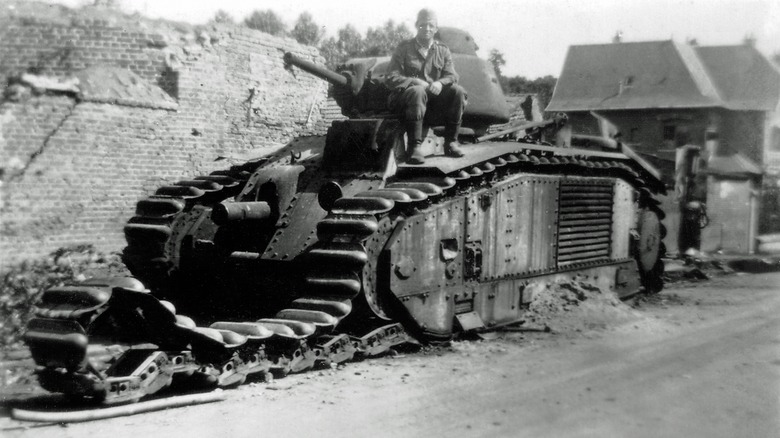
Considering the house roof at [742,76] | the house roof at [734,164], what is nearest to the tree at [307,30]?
the house roof at [742,76]

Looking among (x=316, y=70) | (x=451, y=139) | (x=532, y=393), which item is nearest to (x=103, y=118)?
(x=316, y=70)

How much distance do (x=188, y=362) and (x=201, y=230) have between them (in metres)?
2.79

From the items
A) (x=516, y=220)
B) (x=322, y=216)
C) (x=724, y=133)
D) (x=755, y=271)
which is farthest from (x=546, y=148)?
(x=724, y=133)

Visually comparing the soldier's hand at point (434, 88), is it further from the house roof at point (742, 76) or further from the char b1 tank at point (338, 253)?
the house roof at point (742, 76)

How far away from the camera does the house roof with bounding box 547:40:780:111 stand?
32.2 m

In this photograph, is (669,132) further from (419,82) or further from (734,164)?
(419,82)

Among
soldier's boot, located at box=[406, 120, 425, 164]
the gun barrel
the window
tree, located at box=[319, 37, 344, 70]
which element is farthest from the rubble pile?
tree, located at box=[319, 37, 344, 70]

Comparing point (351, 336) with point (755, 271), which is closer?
point (351, 336)

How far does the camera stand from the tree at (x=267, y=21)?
1825 inches

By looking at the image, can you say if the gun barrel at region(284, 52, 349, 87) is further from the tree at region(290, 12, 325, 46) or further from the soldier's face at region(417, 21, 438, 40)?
the tree at region(290, 12, 325, 46)

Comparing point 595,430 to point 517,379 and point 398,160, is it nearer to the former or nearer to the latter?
point 517,379

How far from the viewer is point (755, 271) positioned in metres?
15.5

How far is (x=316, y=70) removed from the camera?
28.7 ft

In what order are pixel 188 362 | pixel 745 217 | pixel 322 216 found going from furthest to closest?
pixel 745 217 → pixel 322 216 → pixel 188 362
